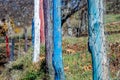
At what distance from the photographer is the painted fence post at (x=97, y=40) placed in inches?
210

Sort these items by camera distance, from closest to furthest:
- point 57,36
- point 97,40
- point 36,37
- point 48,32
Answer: point 97,40 → point 57,36 → point 48,32 → point 36,37

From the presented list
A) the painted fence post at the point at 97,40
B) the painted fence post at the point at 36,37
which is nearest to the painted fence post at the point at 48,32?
the painted fence post at the point at 36,37

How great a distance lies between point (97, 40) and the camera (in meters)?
5.34

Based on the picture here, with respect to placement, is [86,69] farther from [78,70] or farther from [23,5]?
[23,5]

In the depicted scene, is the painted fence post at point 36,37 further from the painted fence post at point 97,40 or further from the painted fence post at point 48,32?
the painted fence post at point 97,40

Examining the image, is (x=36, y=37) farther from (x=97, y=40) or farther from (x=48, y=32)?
(x=97, y=40)

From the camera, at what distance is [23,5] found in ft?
82.4

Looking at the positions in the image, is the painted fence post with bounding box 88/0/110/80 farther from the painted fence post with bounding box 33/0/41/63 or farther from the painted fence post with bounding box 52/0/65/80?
the painted fence post with bounding box 33/0/41/63

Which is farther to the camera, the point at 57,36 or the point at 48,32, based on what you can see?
the point at 48,32

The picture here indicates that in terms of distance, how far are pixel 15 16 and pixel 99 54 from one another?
78.1 ft

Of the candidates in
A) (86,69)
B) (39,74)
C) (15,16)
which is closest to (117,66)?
(86,69)

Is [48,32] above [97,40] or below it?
below

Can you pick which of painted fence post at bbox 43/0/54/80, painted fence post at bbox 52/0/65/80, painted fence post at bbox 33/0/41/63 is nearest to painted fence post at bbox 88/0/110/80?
painted fence post at bbox 52/0/65/80

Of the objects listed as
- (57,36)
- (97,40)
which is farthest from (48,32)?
(97,40)
